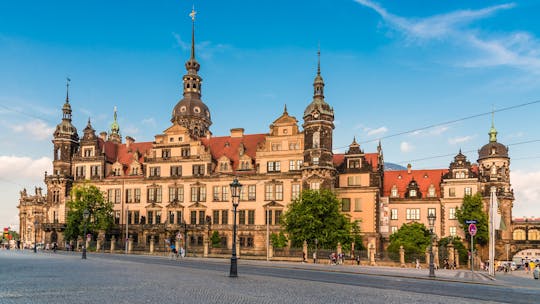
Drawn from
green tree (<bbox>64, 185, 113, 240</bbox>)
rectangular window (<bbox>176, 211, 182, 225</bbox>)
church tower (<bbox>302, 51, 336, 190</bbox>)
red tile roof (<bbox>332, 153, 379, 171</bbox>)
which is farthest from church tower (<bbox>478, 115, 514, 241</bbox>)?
green tree (<bbox>64, 185, 113, 240</bbox>)

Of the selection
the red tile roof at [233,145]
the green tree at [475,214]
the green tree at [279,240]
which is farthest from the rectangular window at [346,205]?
the green tree at [475,214]

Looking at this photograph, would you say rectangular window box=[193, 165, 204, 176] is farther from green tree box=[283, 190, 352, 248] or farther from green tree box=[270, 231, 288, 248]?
green tree box=[283, 190, 352, 248]

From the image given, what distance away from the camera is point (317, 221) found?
194 ft

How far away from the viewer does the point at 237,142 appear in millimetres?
79062

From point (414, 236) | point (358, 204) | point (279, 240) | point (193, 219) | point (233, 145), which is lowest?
point (279, 240)

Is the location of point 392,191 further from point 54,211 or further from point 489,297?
point 489,297

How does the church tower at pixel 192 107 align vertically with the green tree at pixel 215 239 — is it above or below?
above

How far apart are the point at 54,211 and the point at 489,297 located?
73942 mm

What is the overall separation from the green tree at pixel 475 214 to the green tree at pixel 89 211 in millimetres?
49939

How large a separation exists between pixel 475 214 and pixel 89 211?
174ft

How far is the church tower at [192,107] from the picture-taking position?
91.4m

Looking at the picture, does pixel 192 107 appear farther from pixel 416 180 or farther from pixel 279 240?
pixel 416 180

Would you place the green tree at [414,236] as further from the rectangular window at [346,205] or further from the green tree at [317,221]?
the green tree at [317,221]

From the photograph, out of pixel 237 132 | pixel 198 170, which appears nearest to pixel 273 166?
pixel 237 132
